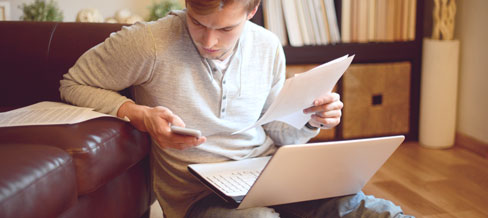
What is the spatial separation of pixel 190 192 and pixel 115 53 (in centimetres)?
36

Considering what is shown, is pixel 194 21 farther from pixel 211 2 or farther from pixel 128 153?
pixel 128 153

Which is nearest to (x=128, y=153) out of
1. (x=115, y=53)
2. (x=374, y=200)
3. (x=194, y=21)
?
(x=115, y=53)

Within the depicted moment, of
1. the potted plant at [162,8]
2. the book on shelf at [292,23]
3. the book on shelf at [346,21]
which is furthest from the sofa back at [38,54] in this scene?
the book on shelf at [346,21]

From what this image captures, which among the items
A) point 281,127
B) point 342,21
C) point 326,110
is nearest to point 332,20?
point 342,21

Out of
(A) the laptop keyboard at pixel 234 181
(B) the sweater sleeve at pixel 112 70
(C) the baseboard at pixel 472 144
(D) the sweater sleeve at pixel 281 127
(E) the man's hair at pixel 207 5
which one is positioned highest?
(E) the man's hair at pixel 207 5

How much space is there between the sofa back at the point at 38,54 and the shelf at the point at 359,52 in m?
1.10

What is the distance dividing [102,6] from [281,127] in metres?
1.49

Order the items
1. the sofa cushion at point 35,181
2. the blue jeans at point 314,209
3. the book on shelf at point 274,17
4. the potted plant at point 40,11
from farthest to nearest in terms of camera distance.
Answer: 1. the book on shelf at point 274,17
2. the potted plant at point 40,11
3. the blue jeans at point 314,209
4. the sofa cushion at point 35,181

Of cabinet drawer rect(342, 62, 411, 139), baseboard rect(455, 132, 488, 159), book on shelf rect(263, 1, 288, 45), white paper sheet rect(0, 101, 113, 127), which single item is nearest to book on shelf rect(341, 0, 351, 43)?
cabinet drawer rect(342, 62, 411, 139)

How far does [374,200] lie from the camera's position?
115cm

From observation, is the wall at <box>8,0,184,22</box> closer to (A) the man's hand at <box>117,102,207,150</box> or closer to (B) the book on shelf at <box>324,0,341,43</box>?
(B) the book on shelf at <box>324,0,341,43</box>

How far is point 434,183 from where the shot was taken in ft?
6.81

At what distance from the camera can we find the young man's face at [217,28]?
105 centimetres

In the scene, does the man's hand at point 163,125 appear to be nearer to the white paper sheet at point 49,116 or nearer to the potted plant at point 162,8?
the white paper sheet at point 49,116
